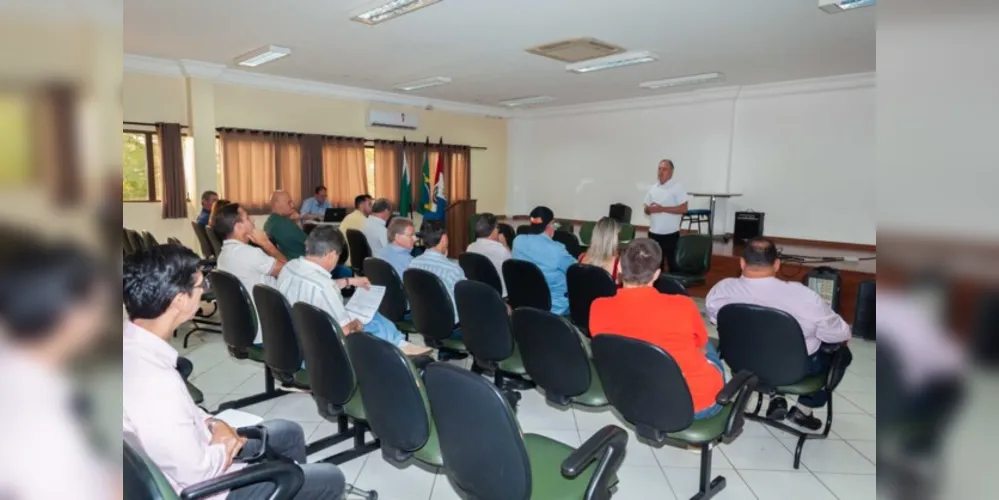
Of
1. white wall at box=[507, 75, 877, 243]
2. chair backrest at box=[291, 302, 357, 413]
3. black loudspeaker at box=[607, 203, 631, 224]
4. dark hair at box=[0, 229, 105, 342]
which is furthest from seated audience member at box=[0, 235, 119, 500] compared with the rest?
black loudspeaker at box=[607, 203, 631, 224]

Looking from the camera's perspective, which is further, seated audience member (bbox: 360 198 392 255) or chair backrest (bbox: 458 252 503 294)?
seated audience member (bbox: 360 198 392 255)

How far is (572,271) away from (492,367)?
0.86 m

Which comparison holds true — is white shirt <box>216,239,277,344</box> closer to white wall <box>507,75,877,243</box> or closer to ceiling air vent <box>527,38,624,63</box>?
ceiling air vent <box>527,38,624,63</box>

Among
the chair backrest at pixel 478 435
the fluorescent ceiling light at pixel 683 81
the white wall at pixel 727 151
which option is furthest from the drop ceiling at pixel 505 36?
the chair backrest at pixel 478 435

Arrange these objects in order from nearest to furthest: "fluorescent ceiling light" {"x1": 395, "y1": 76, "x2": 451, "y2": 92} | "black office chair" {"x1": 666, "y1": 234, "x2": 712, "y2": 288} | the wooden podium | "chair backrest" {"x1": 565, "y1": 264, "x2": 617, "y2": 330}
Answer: "chair backrest" {"x1": 565, "y1": 264, "x2": 617, "y2": 330} < "black office chair" {"x1": 666, "y1": 234, "x2": 712, "y2": 288} < "fluorescent ceiling light" {"x1": 395, "y1": 76, "x2": 451, "y2": 92} < the wooden podium

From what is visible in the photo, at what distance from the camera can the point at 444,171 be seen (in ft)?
31.4

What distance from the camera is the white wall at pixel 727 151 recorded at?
23.8 feet

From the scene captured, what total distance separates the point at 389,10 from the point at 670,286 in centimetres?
321

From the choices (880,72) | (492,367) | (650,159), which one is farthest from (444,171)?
(880,72)

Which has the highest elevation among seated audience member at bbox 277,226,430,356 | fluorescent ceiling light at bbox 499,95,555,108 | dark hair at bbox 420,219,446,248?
fluorescent ceiling light at bbox 499,95,555,108

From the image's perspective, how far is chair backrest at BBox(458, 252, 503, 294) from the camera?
3.83 meters

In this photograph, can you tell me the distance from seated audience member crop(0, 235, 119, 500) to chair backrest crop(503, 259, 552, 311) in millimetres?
3161

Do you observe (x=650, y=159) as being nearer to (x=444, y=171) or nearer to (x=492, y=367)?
(x=444, y=171)

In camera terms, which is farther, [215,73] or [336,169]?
[336,169]
